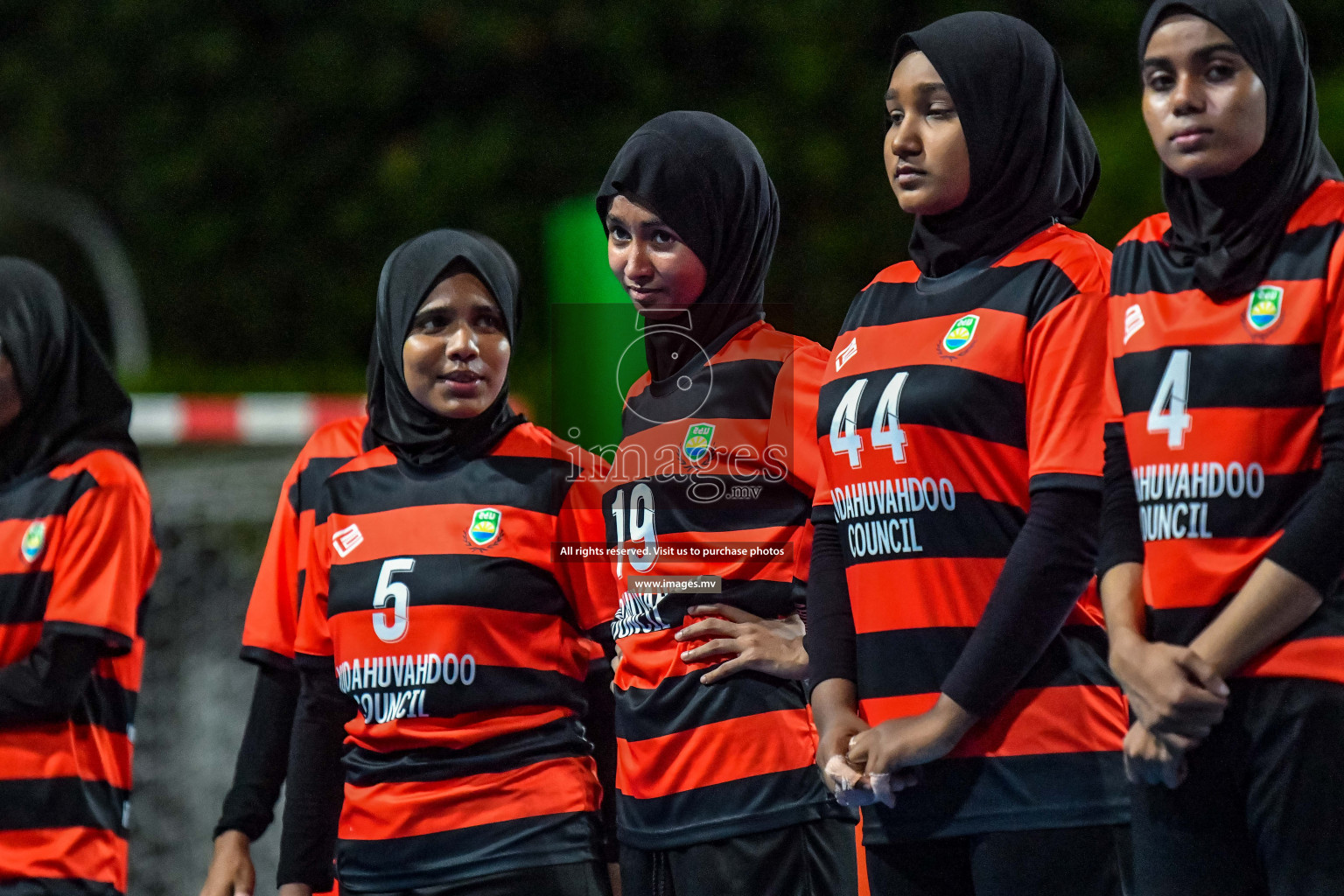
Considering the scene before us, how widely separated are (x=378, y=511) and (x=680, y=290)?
707 mm

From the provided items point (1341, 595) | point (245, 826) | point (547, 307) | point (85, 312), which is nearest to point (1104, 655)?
point (1341, 595)

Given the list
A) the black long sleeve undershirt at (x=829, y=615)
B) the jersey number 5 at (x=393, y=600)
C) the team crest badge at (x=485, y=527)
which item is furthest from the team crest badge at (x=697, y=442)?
the jersey number 5 at (x=393, y=600)

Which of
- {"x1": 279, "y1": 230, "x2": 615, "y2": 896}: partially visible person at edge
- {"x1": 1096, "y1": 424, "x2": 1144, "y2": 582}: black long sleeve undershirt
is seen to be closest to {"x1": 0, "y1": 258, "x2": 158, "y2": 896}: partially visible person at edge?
{"x1": 279, "y1": 230, "x2": 615, "y2": 896}: partially visible person at edge

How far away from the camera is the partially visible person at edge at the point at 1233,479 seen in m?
2.17

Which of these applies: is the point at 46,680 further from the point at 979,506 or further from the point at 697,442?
the point at 979,506

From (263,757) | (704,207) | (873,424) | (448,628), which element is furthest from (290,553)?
(873,424)

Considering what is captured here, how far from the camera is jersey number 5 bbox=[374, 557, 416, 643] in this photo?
3039 millimetres

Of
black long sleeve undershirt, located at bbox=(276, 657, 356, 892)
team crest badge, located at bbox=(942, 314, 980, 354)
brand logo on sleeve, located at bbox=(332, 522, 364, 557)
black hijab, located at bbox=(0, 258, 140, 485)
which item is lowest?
black long sleeve undershirt, located at bbox=(276, 657, 356, 892)

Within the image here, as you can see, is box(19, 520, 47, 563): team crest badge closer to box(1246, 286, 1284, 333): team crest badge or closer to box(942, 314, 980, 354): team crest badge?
box(942, 314, 980, 354): team crest badge

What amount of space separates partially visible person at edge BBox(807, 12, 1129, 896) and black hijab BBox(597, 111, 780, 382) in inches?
14.2

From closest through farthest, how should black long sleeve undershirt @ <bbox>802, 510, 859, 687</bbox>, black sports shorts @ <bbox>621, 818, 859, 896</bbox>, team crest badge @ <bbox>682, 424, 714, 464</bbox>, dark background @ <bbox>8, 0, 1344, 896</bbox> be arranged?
black long sleeve undershirt @ <bbox>802, 510, 859, 687</bbox>, black sports shorts @ <bbox>621, 818, 859, 896</bbox>, team crest badge @ <bbox>682, 424, 714, 464</bbox>, dark background @ <bbox>8, 0, 1344, 896</bbox>

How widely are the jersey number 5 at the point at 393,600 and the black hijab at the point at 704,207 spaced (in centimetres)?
58

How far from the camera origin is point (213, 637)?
7.16 metres

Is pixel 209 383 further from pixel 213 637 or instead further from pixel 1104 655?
pixel 1104 655
